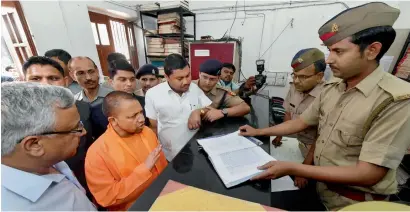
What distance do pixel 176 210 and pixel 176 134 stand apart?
96 cm

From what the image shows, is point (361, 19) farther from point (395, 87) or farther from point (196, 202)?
point (196, 202)

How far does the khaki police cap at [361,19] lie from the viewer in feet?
2.46

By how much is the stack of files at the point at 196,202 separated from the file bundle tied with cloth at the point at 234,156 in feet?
0.35

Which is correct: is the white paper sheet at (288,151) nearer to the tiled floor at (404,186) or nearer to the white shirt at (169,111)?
the tiled floor at (404,186)

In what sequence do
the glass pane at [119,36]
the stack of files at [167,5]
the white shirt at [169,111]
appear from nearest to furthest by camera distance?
the white shirt at [169,111] < the stack of files at [167,5] < the glass pane at [119,36]

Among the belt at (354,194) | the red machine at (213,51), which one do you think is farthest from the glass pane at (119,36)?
the belt at (354,194)

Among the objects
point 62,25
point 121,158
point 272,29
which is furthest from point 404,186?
point 62,25

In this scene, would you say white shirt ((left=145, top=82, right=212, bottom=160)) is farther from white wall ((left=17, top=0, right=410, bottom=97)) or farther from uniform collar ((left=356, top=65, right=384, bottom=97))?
white wall ((left=17, top=0, right=410, bottom=97))

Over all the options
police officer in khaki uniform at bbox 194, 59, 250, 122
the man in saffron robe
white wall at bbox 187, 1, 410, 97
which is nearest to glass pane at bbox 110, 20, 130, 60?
white wall at bbox 187, 1, 410, 97

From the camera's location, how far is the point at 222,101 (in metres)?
1.84

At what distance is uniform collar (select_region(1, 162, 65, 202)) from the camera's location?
20.3 inches

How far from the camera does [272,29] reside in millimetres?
3955

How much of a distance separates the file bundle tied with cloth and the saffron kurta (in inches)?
13.9

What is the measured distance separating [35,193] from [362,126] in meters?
1.32
